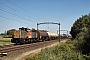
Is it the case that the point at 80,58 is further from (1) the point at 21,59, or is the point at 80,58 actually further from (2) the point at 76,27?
(2) the point at 76,27

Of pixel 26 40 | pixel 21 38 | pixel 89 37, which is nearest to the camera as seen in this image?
pixel 89 37

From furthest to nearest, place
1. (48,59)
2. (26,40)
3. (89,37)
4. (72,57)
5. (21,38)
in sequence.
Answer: (26,40)
(21,38)
(89,37)
(72,57)
(48,59)

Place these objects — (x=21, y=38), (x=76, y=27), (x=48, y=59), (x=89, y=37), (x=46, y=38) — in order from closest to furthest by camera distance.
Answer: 1. (x=48, y=59)
2. (x=89, y=37)
3. (x=21, y=38)
4. (x=46, y=38)
5. (x=76, y=27)

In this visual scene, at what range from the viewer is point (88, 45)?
926 inches

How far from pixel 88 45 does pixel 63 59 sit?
8197 mm

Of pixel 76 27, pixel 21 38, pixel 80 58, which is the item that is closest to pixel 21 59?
pixel 80 58

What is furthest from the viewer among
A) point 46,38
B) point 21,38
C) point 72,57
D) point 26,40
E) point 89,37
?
point 46,38

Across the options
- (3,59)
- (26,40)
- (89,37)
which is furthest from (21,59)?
(26,40)

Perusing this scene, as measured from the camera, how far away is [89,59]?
16859mm

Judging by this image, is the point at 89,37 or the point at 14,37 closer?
the point at 89,37

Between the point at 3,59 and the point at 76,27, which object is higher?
the point at 76,27

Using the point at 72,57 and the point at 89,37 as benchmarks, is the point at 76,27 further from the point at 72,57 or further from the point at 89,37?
the point at 72,57

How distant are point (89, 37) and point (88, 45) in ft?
3.46

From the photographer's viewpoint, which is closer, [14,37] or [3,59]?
[3,59]
